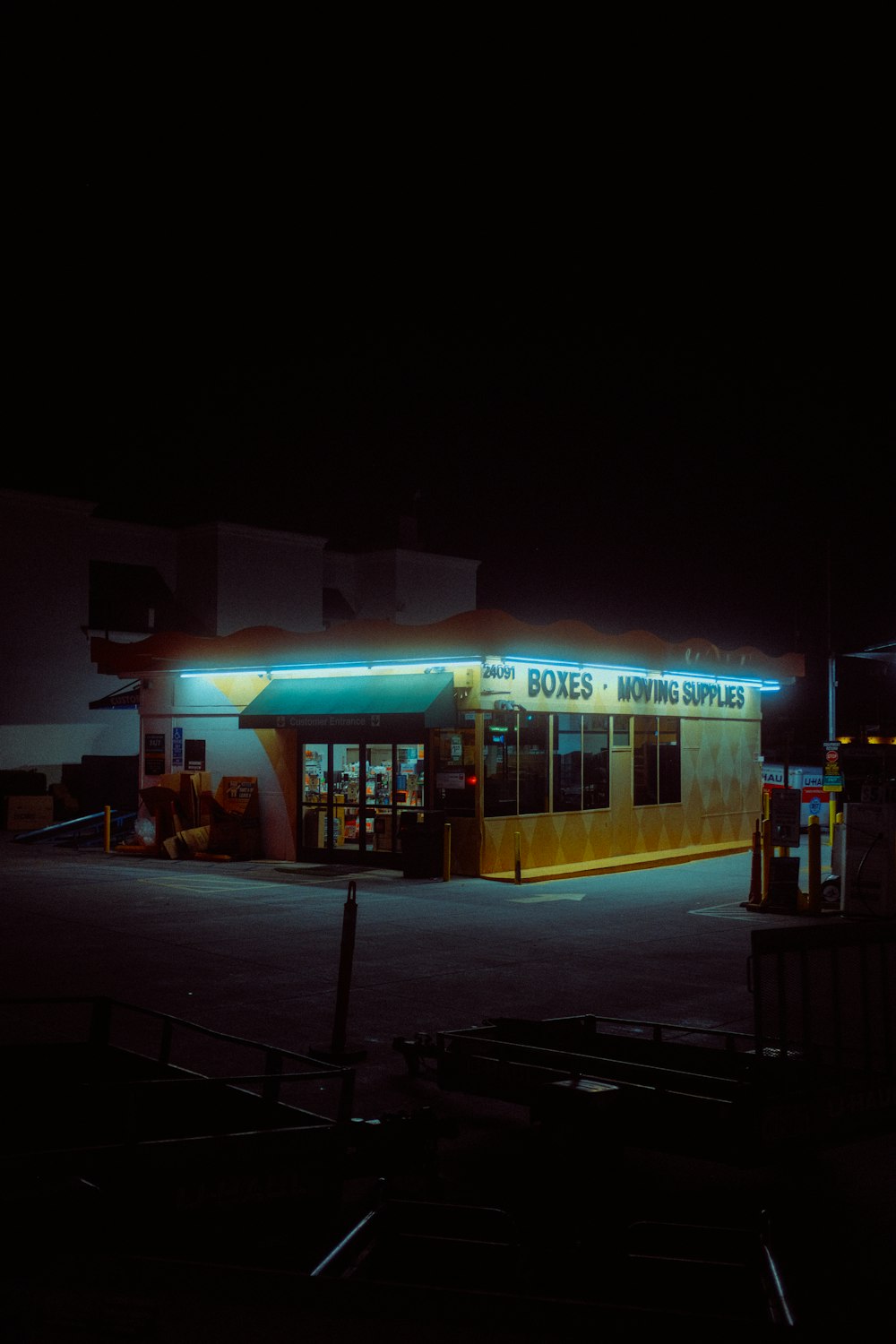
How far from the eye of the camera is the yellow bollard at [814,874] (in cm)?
1658

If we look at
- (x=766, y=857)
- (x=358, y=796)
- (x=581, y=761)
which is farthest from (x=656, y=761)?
(x=766, y=857)

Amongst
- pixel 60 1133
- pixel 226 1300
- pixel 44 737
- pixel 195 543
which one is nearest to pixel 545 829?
pixel 60 1133

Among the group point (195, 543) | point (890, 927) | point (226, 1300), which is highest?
point (195, 543)

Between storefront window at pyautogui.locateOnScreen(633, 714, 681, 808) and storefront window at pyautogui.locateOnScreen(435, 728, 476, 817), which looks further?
storefront window at pyautogui.locateOnScreen(633, 714, 681, 808)

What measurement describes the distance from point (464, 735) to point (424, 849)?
2109mm

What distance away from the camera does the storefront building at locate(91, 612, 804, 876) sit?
2073 centimetres

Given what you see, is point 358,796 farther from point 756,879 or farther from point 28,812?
point 28,812

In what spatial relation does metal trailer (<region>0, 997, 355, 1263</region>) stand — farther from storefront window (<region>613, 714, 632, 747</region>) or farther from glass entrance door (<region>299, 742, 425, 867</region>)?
storefront window (<region>613, 714, 632, 747</region>)

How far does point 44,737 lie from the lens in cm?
3772

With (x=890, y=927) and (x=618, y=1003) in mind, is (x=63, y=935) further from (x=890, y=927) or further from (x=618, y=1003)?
(x=890, y=927)

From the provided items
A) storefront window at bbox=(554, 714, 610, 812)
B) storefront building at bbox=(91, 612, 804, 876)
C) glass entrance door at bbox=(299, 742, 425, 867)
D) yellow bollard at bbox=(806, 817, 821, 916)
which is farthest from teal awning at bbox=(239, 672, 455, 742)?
yellow bollard at bbox=(806, 817, 821, 916)

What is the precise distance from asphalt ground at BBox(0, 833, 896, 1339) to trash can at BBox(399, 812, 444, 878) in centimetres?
29

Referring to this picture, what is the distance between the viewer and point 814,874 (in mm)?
16766

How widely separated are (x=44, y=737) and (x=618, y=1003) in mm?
30622
